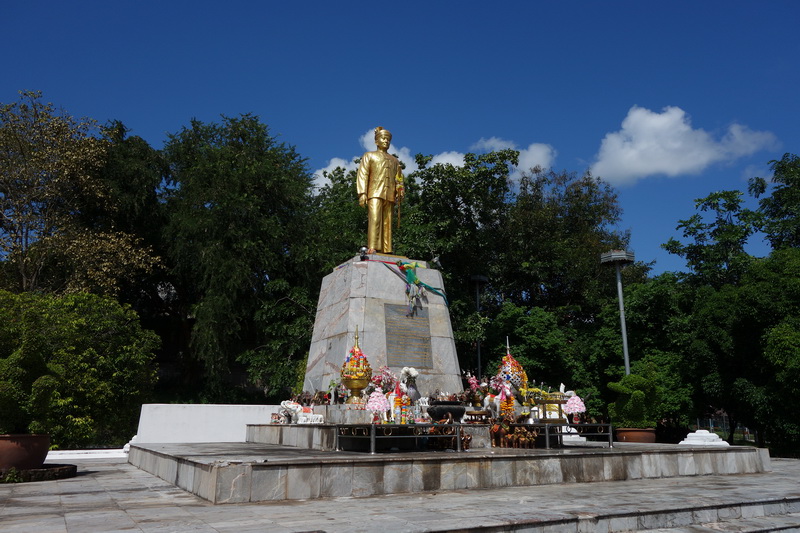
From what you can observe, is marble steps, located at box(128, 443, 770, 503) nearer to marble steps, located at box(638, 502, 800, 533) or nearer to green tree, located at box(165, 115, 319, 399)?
marble steps, located at box(638, 502, 800, 533)

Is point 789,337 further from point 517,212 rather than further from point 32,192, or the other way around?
point 32,192

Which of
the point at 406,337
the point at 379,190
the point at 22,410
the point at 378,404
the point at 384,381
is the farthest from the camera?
the point at 379,190

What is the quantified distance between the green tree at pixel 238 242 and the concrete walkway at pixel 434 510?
16.7 m

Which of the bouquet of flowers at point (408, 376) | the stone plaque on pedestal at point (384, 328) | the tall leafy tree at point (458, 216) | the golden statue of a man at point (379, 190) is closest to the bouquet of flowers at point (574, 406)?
the stone plaque on pedestal at point (384, 328)

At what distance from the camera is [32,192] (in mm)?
23609

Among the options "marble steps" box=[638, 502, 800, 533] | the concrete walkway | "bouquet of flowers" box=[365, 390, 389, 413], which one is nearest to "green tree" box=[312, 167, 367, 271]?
"bouquet of flowers" box=[365, 390, 389, 413]

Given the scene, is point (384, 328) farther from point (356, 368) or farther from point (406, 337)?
point (356, 368)

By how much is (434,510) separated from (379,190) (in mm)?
10579

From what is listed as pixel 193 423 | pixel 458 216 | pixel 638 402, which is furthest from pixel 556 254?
pixel 193 423

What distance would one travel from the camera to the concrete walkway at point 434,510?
18.0ft

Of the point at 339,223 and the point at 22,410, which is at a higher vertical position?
the point at 339,223

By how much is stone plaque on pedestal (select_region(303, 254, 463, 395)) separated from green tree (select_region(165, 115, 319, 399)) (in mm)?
10579

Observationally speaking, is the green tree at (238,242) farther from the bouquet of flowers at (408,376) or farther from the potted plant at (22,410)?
the potted plant at (22,410)

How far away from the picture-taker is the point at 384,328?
45.1ft
